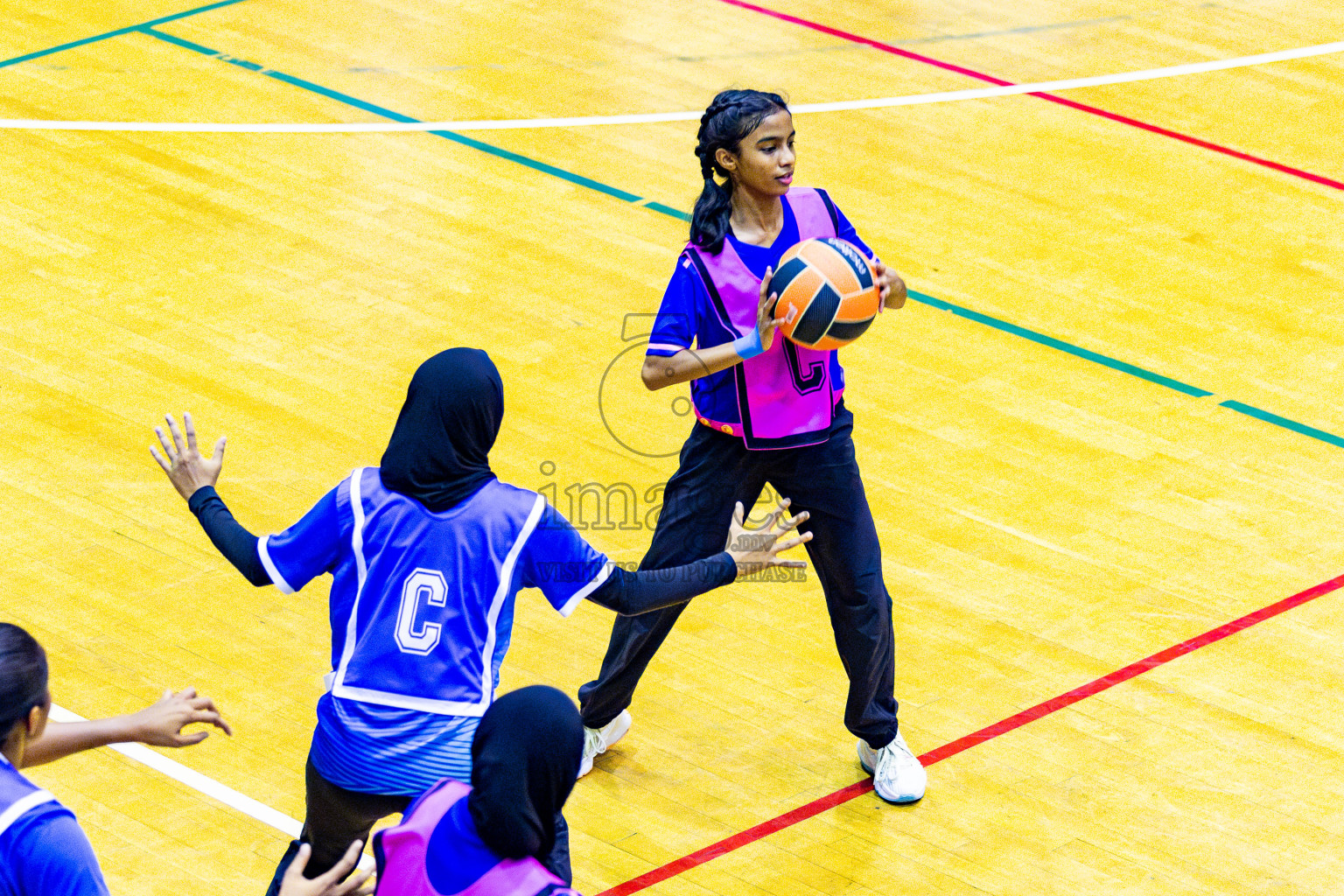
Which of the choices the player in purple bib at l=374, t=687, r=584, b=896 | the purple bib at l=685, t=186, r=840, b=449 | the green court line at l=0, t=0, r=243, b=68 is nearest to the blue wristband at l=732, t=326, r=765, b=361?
the purple bib at l=685, t=186, r=840, b=449

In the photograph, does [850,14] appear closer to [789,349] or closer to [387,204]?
[387,204]

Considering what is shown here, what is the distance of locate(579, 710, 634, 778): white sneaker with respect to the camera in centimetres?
643

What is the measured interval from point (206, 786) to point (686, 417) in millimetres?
3207

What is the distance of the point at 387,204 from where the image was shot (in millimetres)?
10500

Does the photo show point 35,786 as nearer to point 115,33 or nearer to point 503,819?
point 503,819

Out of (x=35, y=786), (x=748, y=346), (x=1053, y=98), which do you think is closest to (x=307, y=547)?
(x=35, y=786)

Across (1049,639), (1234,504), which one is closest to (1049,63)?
(1234,504)

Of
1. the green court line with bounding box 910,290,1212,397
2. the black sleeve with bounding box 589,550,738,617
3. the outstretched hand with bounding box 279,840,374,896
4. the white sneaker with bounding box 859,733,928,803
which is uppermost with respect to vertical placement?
the black sleeve with bounding box 589,550,738,617

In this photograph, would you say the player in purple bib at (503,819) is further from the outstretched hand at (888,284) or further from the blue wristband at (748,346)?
the outstretched hand at (888,284)

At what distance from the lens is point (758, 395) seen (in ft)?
19.2

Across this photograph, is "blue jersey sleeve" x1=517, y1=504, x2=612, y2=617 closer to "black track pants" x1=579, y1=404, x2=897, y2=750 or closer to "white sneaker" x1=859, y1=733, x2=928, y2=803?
"black track pants" x1=579, y1=404, x2=897, y2=750

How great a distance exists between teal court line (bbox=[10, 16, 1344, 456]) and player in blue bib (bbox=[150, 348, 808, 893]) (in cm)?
503

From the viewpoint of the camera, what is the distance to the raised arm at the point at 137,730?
4172 millimetres

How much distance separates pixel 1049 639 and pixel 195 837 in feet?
10.2
